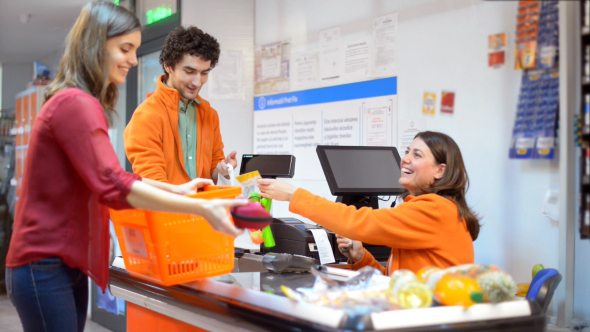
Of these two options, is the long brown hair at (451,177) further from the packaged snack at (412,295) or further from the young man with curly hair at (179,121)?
the young man with curly hair at (179,121)

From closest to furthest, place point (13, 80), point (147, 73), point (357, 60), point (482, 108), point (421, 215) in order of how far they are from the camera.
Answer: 1. point (482, 108)
2. point (421, 215)
3. point (357, 60)
4. point (147, 73)
5. point (13, 80)

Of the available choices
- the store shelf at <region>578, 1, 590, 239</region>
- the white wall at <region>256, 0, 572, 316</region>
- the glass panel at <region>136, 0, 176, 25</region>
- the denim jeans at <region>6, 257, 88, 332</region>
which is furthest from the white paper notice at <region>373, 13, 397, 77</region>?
the denim jeans at <region>6, 257, 88, 332</region>

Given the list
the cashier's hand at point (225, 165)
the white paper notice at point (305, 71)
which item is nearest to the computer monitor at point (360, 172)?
the cashier's hand at point (225, 165)

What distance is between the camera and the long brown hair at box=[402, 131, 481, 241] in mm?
2045

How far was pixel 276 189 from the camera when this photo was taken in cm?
216

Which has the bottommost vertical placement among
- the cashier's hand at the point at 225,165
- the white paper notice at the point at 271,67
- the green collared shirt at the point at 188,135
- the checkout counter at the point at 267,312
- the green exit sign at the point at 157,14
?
the checkout counter at the point at 267,312

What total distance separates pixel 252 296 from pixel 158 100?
46.2 inches

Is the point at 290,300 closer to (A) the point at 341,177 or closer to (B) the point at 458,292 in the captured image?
(B) the point at 458,292

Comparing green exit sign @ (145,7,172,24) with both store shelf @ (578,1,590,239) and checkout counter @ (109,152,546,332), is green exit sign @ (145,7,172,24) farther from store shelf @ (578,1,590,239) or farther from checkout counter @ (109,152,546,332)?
store shelf @ (578,1,590,239)

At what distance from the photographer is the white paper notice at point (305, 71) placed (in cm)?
362

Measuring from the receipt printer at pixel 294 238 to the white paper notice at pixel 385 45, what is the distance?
99cm

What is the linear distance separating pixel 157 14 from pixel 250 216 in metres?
3.53

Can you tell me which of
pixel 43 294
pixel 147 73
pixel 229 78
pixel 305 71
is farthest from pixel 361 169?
pixel 147 73

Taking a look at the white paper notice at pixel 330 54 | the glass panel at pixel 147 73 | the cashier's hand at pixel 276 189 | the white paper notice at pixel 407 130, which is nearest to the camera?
the cashier's hand at pixel 276 189
